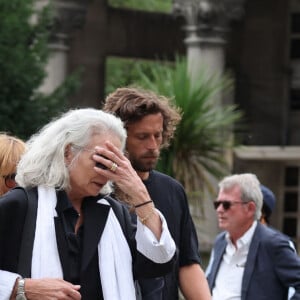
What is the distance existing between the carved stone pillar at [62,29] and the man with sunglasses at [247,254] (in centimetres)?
1047

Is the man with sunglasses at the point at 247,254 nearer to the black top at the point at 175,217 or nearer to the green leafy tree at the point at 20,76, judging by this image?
the black top at the point at 175,217

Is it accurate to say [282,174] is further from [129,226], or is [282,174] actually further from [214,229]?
[129,226]

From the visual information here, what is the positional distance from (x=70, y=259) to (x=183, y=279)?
121 cm

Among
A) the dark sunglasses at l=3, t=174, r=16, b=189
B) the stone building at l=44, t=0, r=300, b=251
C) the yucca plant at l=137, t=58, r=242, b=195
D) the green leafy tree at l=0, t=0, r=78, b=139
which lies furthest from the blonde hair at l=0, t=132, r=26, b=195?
the stone building at l=44, t=0, r=300, b=251

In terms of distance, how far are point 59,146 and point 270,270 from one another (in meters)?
3.35

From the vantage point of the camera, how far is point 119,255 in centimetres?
499

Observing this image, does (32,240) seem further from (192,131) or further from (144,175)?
(192,131)

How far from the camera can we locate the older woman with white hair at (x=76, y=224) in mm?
4789

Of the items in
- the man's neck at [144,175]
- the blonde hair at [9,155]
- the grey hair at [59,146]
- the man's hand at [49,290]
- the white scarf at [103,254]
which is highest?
the grey hair at [59,146]

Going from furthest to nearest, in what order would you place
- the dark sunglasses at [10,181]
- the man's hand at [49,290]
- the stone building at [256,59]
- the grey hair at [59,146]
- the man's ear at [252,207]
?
the stone building at [256,59] → the man's ear at [252,207] → the dark sunglasses at [10,181] → the grey hair at [59,146] → the man's hand at [49,290]

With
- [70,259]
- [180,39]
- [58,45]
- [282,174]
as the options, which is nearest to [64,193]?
[70,259]

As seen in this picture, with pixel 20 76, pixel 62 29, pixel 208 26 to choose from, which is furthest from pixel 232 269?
pixel 62 29

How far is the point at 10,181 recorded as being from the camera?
235 inches

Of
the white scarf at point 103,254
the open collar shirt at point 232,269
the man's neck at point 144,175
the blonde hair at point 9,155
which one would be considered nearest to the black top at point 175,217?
the man's neck at point 144,175
